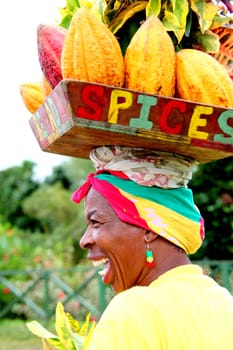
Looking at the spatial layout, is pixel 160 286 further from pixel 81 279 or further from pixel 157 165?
pixel 81 279

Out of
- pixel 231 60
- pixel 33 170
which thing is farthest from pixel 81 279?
pixel 33 170

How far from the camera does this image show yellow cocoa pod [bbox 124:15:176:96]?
7.02ft

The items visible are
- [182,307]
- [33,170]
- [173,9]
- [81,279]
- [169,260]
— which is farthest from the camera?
[33,170]

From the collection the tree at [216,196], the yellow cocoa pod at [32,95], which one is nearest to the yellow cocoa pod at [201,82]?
the yellow cocoa pod at [32,95]

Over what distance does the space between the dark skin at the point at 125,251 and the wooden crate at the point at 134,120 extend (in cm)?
23

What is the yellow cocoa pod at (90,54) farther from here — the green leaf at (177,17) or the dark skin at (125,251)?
the dark skin at (125,251)

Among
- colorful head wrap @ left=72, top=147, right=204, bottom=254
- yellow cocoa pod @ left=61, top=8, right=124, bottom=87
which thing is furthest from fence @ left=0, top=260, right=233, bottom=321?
yellow cocoa pod @ left=61, top=8, right=124, bottom=87

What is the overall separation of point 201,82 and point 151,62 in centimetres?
16

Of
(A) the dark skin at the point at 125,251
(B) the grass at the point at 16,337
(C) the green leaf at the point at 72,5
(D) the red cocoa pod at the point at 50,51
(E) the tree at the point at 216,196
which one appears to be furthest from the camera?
(E) the tree at the point at 216,196

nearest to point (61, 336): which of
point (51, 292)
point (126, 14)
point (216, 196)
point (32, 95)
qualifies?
point (32, 95)

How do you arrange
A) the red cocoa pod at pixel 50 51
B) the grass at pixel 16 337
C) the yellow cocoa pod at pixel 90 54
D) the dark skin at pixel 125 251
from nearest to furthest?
the yellow cocoa pod at pixel 90 54, the dark skin at pixel 125 251, the red cocoa pod at pixel 50 51, the grass at pixel 16 337

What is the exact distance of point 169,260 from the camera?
2230mm

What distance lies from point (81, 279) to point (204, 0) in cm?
1035

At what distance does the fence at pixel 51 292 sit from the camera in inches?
433
